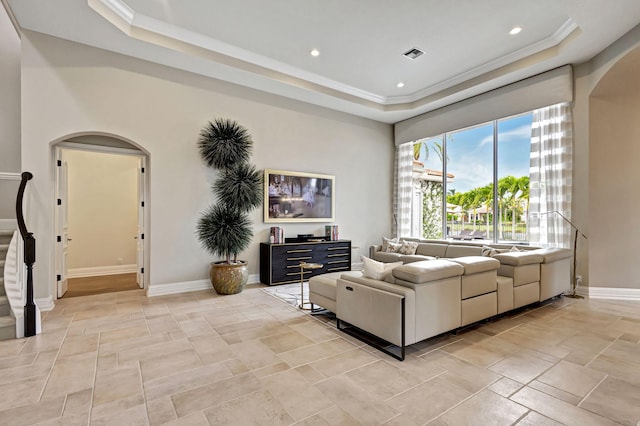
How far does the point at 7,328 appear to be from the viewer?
10.7 ft

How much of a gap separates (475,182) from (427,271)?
4542mm

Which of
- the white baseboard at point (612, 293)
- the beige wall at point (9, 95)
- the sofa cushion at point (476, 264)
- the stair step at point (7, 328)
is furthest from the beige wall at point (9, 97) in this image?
Result: the white baseboard at point (612, 293)

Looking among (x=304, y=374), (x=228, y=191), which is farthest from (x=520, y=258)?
(x=228, y=191)

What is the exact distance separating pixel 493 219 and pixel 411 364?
454 cm

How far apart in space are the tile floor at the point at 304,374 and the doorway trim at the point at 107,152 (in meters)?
1.29

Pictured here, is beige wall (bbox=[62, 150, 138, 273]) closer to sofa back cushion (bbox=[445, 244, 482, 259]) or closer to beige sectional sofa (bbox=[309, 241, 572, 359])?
beige sectional sofa (bbox=[309, 241, 572, 359])

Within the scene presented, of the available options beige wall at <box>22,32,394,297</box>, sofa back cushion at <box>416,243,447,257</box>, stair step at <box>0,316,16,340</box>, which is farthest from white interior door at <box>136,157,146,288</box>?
sofa back cushion at <box>416,243,447,257</box>

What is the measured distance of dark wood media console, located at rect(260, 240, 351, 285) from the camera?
5.75 meters

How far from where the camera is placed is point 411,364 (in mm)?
2723

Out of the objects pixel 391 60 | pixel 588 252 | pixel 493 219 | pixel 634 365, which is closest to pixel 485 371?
pixel 634 365

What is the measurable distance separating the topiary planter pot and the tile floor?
3.33 feet

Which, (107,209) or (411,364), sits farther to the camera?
(107,209)

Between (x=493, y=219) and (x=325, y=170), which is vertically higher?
(x=325, y=170)

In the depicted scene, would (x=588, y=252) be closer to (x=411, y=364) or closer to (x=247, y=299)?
(x=411, y=364)
